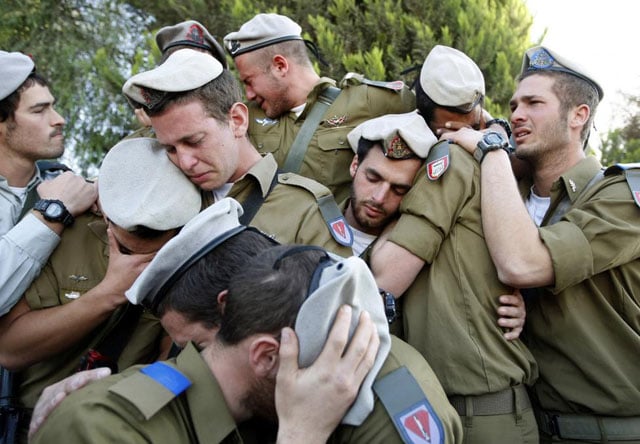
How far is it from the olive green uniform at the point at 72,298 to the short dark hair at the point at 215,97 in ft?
2.12

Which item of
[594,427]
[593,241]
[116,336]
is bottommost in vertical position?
[116,336]

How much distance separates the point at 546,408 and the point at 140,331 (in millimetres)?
1755

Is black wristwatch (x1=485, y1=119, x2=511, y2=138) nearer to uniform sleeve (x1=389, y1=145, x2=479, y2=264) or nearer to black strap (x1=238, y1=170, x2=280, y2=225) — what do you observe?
uniform sleeve (x1=389, y1=145, x2=479, y2=264)

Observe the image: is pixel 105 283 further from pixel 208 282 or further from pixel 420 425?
pixel 420 425

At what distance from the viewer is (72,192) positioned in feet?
9.22

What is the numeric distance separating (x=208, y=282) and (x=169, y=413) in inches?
17.3

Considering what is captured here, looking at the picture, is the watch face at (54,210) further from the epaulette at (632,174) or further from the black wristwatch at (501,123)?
the epaulette at (632,174)

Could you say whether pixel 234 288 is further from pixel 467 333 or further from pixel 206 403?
pixel 467 333

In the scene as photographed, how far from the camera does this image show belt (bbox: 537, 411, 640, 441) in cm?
259

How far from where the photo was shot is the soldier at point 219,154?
2645 millimetres

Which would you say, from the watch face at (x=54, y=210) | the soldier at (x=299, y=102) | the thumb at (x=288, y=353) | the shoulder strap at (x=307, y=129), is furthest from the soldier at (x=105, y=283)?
the thumb at (x=288, y=353)

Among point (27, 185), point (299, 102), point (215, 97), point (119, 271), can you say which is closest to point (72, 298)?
point (119, 271)

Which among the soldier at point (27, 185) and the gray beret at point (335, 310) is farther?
the soldier at point (27, 185)

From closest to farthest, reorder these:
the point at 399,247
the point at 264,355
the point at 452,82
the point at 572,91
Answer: the point at 264,355, the point at 399,247, the point at 452,82, the point at 572,91
